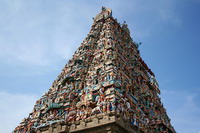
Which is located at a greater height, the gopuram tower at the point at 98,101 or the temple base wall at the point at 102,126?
the gopuram tower at the point at 98,101

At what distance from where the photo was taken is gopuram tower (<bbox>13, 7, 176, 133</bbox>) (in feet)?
37.9

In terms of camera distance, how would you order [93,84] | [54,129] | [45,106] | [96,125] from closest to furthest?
[96,125] < [54,129] < [93,84] < [45,106]

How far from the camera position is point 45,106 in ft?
56.5

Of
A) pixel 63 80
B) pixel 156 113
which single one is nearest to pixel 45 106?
pixel 63 80

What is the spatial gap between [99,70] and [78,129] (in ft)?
23.5

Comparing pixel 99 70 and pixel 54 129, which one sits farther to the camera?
pixel 99 70

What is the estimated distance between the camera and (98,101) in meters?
13.6

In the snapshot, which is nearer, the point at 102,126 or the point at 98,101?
the point at 102,126

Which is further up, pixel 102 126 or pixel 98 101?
pixel 98 101

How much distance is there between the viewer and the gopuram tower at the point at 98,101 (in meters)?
11.6

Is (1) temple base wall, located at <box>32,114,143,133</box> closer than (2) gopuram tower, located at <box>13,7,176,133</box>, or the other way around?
(1) temple base wall, located at <box>32,114,143,133</box>

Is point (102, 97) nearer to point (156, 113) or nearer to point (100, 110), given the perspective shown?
point (100, 110)

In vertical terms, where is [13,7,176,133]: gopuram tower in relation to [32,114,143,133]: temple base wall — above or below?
above

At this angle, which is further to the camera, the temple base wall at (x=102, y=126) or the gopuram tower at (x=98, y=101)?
the gopuram tower at (x=98, y=101)
